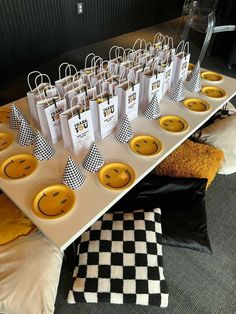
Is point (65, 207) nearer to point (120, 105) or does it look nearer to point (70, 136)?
point (70, 136)

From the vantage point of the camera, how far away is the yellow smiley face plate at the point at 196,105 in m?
1.48

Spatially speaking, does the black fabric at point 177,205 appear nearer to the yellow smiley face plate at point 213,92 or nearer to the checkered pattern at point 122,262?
the checkered pattern at point 122,262

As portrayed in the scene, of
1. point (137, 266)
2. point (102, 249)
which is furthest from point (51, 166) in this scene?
point (137, 266)

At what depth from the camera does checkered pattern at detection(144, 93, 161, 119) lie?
4.43ft

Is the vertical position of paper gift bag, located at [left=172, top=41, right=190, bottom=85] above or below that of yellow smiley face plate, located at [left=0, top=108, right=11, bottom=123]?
above

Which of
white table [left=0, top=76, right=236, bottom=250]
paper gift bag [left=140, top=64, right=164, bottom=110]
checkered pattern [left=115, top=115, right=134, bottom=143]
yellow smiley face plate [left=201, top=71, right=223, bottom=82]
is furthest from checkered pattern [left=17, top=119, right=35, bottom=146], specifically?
yellow smiley face plate [left=201, top=71, right=223, bottom=82]

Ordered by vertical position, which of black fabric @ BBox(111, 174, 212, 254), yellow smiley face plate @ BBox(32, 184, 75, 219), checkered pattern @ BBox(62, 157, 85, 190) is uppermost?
checkered pattern @ BBox(62, 157, 85, 190)

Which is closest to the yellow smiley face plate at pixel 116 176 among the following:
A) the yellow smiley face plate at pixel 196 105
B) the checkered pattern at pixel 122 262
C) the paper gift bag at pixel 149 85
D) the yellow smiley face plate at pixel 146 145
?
the yellow smiley face plate at pixel 146 145

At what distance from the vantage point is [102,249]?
1133 mm

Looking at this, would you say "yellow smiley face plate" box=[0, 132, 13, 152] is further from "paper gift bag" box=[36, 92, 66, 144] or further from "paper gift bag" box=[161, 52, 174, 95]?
"paper gift bag" box=[161, 52, 174, 95]

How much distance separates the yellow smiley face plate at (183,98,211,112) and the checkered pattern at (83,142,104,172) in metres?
0.69

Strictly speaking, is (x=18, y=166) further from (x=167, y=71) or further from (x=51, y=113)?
(x=167, y=71)

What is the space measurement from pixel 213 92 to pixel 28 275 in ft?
4.75

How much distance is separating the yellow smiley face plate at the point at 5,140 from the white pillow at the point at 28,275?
442 mm
